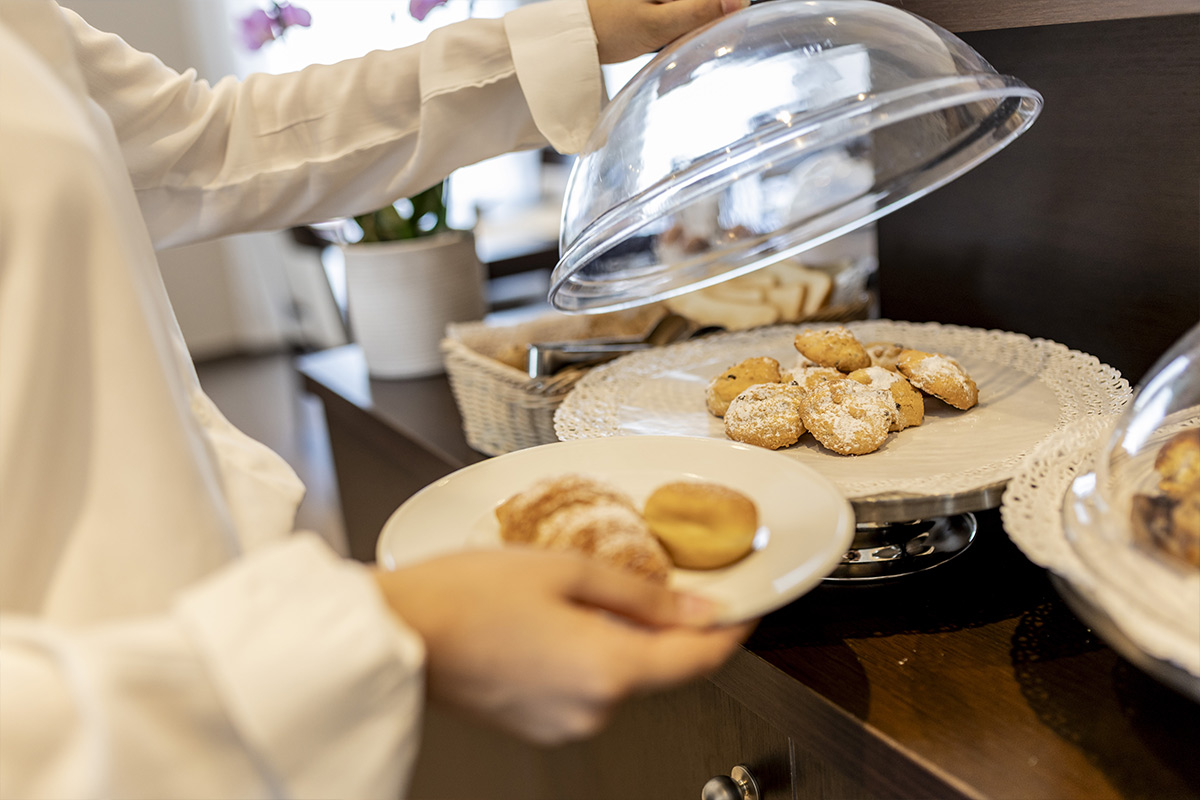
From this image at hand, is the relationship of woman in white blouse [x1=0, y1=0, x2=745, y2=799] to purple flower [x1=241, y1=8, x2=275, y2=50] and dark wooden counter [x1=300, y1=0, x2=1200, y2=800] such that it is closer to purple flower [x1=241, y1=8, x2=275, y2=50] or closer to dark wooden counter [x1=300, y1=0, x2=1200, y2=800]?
dark wooden counter [x1=300, y1=0, x2=1200, y2=800]

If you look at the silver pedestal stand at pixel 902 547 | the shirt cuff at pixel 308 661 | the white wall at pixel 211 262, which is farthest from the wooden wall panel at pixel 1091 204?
the white wall at pixel 211 262

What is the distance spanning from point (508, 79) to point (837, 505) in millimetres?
608

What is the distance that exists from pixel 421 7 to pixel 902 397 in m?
0.98

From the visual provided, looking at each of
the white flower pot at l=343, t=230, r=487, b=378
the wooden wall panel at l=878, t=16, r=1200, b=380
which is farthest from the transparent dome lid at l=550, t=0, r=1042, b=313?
the white flower pot at l=343, t=230, r=487, b=378

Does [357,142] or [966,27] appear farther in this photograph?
[357,142]

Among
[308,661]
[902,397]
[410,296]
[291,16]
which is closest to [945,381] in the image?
[902,397]

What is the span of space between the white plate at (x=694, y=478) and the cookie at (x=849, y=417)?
11cm

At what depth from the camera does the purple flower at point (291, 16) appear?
1.47 meters

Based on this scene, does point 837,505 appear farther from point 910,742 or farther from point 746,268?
point 746,268

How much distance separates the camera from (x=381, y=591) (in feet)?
1.57

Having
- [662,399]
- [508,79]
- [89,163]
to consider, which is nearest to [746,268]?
[662,399]

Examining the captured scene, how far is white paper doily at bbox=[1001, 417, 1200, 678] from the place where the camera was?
448 mm

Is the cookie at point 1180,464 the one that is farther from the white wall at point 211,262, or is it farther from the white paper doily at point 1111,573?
the white wall at point 211,262

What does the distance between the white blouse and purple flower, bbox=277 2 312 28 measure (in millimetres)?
886
